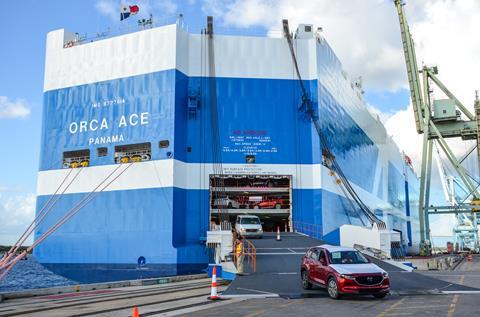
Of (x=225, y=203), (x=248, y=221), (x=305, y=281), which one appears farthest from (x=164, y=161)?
(x=305, y=281)

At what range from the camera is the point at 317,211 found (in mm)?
29406

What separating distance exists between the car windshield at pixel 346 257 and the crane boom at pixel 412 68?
3453cm

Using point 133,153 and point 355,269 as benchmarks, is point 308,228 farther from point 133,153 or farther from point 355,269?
point 355,269

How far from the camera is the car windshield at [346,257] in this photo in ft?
45.0

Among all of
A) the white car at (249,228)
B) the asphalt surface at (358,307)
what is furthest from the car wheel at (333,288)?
the white car at (249,228)

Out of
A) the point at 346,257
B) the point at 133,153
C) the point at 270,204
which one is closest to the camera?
the point at 346,257

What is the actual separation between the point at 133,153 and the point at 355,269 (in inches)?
788

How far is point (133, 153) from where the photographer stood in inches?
1175

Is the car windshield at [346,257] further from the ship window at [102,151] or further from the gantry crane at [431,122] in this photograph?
the gantry crane at [431,122]

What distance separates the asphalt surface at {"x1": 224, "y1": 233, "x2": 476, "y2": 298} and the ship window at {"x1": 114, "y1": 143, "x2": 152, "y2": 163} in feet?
32.7

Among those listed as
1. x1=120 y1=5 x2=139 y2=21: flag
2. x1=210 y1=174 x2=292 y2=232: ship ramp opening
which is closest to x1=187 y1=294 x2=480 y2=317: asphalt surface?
x1=210 y1=174 x2=292 y2=232: ship ramp opening

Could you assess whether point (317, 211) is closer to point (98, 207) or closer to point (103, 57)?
point (98, 207)

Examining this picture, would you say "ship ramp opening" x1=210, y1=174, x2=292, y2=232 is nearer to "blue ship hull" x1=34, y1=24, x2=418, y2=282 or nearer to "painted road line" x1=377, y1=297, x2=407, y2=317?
"blue ship hull" x1=34, y1=24, x2=418, y2=282

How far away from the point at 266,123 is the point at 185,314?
69.1 ft
